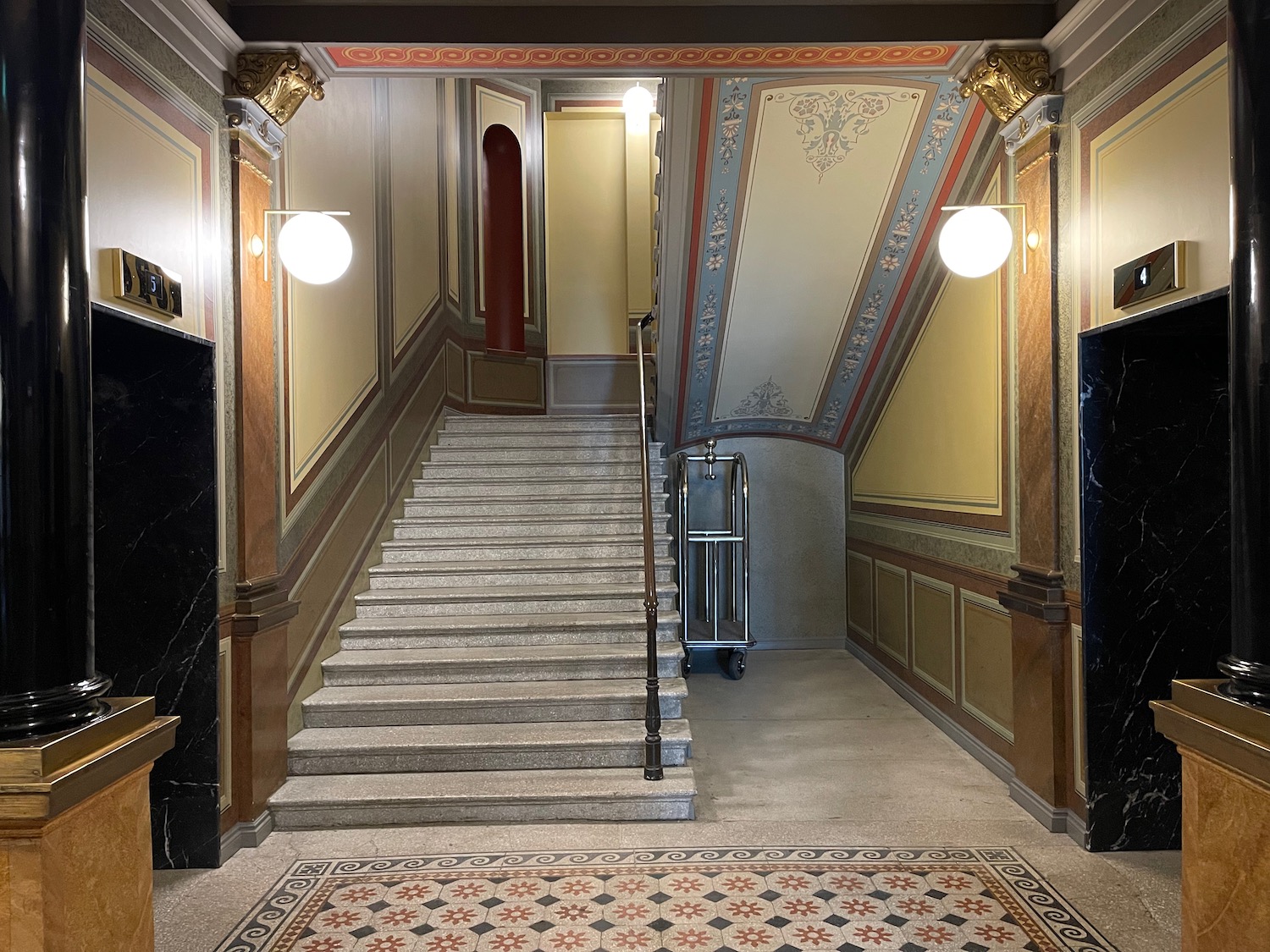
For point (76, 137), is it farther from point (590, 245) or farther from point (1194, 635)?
point (590, 245)

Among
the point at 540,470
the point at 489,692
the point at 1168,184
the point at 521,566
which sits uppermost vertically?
the point at 1168,184

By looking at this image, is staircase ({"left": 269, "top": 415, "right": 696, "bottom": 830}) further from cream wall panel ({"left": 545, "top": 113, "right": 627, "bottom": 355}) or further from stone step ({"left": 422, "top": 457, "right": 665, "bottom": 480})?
cream wall panel ({"left": 545, "top": 113, "right": 627, "bottom": 355})

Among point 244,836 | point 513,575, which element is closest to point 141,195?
point 244,836

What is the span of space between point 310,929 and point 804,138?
155 inches

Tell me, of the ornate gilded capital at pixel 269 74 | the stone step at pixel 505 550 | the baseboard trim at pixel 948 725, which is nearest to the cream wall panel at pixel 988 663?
the baseboard trim at pixel 948 725

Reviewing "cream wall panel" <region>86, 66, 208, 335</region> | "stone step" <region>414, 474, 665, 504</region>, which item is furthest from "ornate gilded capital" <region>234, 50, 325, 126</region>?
"stone step" <region>414, 474, 665, 504</region>

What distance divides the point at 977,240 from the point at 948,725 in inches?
102

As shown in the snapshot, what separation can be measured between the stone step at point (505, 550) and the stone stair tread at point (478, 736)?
137 centimetres

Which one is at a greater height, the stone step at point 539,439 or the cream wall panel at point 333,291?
the cream wall panel at point 333,291

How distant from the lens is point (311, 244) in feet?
11.1

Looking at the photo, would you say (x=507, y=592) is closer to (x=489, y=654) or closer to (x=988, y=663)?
(x=489, y=654)

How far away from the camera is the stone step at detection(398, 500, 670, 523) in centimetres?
551

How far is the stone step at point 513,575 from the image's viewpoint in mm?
4926

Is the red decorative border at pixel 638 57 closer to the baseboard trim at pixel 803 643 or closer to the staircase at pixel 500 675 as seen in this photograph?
the staircase at pixel 500 675
